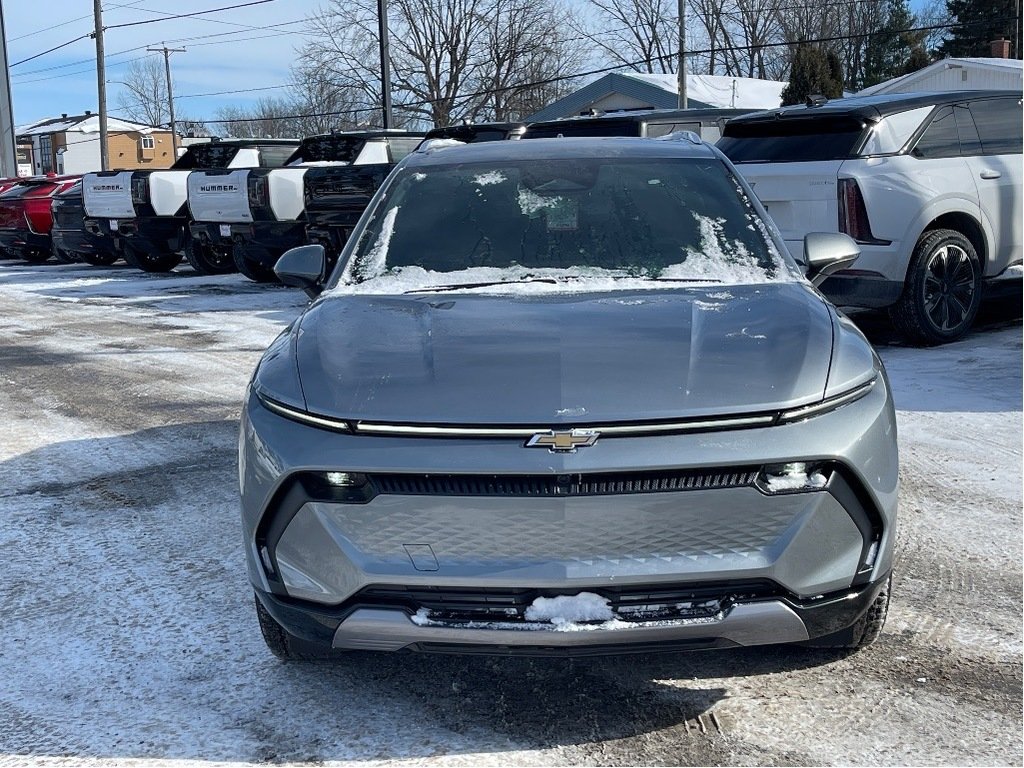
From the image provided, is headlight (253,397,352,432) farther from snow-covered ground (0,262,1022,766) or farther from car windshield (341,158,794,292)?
car windshield (341,158,794,292)

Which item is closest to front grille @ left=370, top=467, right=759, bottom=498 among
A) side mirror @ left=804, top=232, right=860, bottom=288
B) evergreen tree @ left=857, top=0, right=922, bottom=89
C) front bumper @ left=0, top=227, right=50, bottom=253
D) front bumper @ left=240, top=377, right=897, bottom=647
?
front bumper @ left=240, top=377, right=897, bottom=647

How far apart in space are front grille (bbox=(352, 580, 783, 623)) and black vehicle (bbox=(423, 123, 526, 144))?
31.9ft

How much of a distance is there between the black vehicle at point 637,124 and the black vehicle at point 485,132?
274 mm

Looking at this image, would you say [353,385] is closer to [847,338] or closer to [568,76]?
[847,338]

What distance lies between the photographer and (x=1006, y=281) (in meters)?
8.80

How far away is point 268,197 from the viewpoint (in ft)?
44.2

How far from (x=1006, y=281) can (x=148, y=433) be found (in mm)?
6459

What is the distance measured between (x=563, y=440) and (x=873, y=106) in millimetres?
6355

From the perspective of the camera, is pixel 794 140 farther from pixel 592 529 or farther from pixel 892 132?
pixel 592 529

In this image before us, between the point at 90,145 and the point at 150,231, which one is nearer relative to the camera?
the point at 150,231

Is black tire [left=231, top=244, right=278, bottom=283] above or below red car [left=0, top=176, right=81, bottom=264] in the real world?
below

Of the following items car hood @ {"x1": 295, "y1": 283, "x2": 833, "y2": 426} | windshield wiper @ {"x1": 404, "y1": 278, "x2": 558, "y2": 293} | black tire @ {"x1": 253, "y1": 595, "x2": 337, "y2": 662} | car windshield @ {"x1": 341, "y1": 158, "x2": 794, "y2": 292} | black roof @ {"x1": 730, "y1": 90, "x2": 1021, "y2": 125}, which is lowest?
black tire @ {"x1": 253, "y1": 595, "x2": 337, "y2": 662}

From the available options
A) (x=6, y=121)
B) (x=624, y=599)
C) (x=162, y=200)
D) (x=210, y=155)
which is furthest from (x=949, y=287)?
(x=6, y=121)

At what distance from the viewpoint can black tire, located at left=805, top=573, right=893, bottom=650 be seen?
9.70 ft
